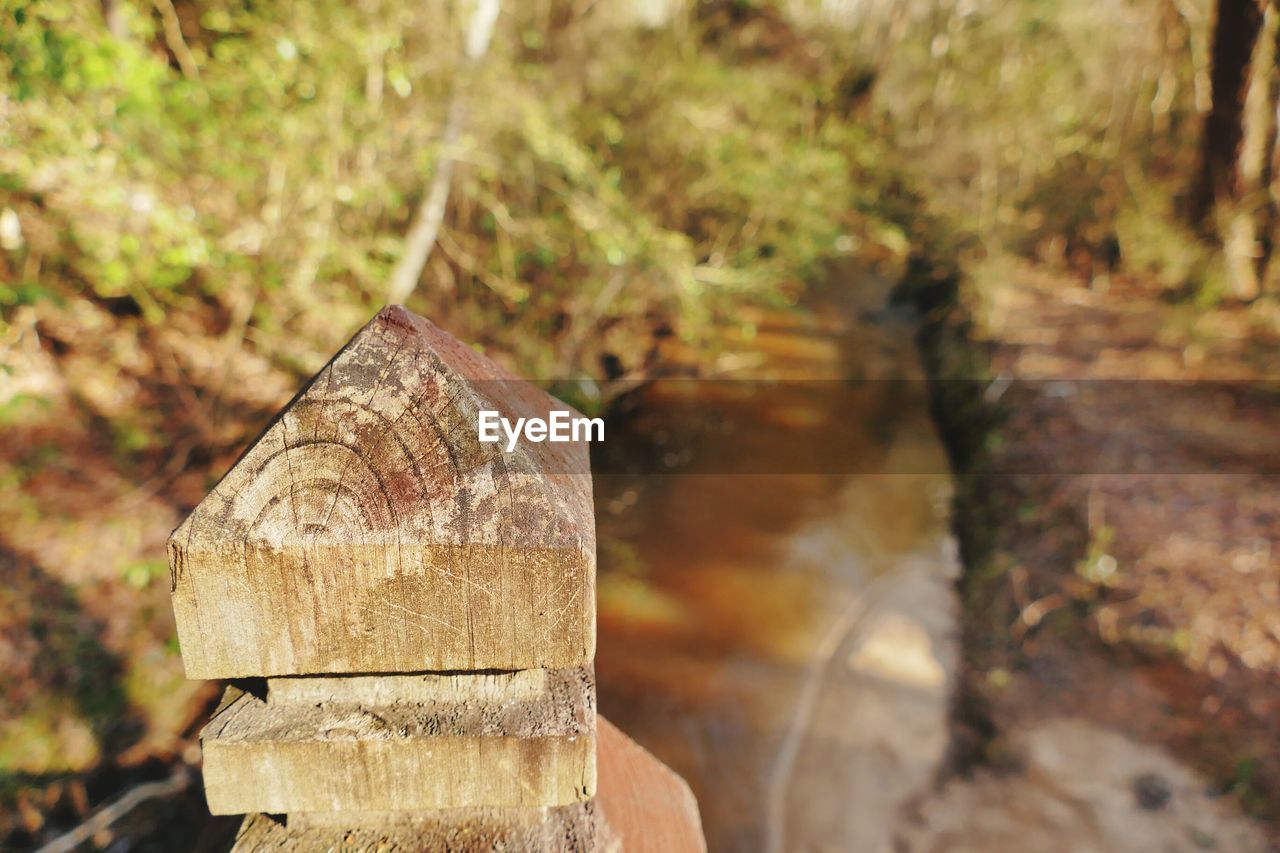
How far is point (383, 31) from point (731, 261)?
4.14m

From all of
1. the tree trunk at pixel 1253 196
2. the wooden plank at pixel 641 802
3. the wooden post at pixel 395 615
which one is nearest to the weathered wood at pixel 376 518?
the wooden post at pixel 395 615

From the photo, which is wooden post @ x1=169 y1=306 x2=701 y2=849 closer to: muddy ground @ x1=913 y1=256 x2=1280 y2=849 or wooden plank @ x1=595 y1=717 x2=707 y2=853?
wooden plank @ x1=595 y1=717 x2=707 y2=853

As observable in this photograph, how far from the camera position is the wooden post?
0.65 m

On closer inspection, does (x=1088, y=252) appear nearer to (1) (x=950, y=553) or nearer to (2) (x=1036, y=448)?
(2) (x=1036, y=448)

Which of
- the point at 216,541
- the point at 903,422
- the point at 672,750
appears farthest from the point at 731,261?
the point at 216,541

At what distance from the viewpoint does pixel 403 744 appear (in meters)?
0.71

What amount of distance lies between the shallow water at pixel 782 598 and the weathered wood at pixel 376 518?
390 centimetres

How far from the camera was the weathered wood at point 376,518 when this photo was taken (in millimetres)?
652

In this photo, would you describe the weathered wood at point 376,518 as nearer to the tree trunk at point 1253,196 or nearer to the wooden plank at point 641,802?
the wooden plank at point 641,802

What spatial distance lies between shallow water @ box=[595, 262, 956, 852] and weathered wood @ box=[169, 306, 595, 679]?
390cm

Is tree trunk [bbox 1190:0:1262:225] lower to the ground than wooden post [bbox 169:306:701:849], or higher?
higher

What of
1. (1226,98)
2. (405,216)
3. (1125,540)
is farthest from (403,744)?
(1226,98)

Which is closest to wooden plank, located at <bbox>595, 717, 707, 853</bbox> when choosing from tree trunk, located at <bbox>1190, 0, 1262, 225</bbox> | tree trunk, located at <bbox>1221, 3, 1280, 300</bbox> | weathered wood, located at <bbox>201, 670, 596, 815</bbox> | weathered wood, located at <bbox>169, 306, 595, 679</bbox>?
weathered wood, located at <bbox>201, 670, 596, 815</bbox>

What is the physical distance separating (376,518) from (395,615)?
10 cm
